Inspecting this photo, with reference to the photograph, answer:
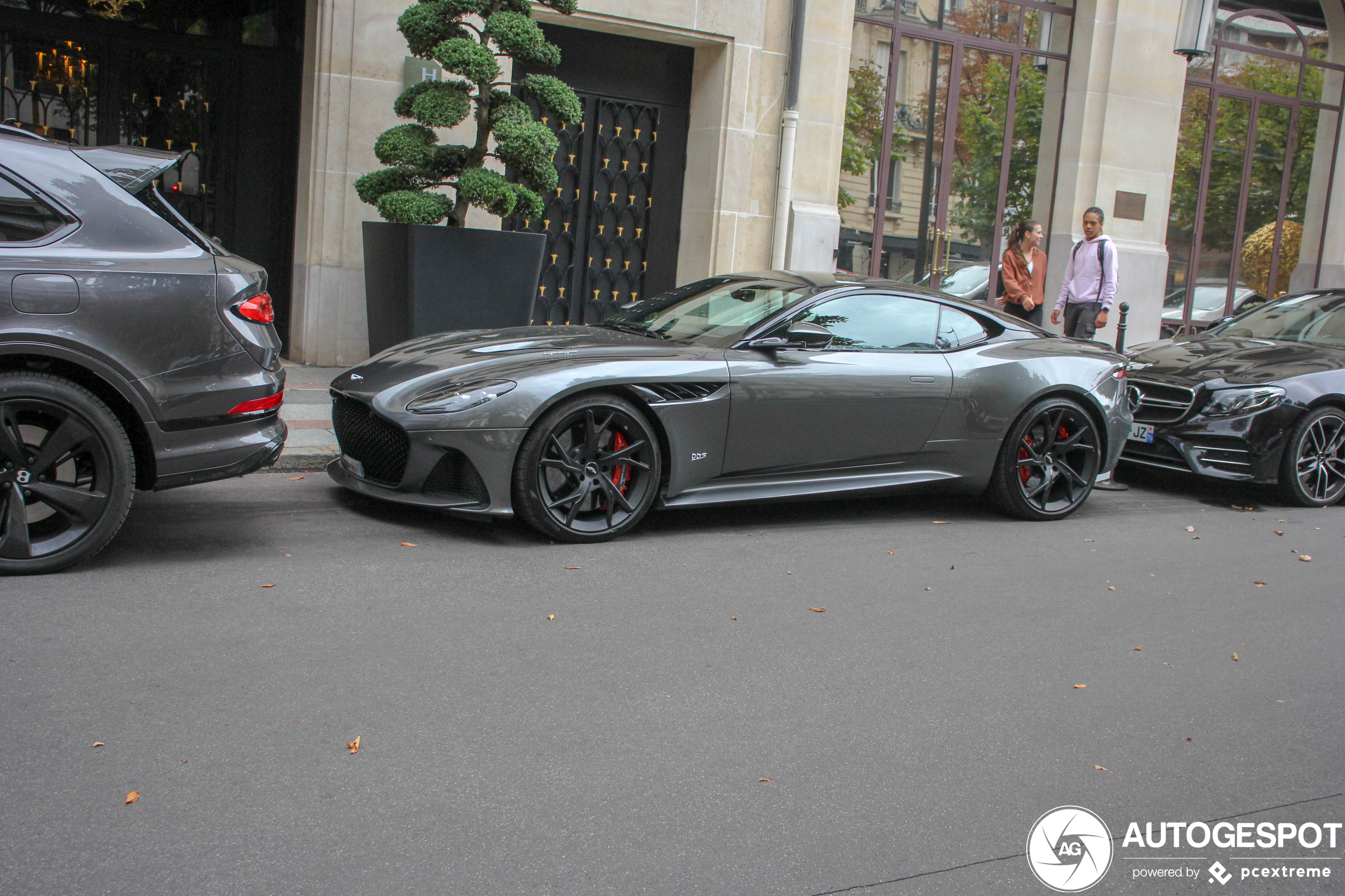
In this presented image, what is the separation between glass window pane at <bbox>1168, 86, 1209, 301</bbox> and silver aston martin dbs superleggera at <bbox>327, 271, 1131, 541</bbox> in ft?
32.2

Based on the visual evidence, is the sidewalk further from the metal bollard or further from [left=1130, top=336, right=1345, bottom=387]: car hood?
the metal bollard

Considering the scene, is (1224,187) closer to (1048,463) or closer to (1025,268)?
(1025,268)

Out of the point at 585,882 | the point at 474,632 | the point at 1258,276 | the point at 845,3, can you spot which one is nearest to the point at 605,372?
the point at 474,632

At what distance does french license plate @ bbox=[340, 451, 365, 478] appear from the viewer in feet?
19.2

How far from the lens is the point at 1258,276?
17422 mm

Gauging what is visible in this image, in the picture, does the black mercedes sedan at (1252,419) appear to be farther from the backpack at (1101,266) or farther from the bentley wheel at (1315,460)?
the backpack at (1101,266)

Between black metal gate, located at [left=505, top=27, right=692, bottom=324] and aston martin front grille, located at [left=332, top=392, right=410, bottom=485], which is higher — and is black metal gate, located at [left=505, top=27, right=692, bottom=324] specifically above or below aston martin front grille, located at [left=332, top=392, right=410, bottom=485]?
above

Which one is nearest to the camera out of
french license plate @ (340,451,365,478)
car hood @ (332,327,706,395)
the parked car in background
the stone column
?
car hood @ (332,327,706,395)

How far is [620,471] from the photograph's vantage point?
5906 millimetres

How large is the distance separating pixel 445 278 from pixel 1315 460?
6.46 m

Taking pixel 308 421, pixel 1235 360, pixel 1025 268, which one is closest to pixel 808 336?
pixel 308 421

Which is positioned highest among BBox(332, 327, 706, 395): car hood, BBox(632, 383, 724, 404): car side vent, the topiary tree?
the topiary tree

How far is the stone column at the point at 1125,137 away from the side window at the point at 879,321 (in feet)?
28.9

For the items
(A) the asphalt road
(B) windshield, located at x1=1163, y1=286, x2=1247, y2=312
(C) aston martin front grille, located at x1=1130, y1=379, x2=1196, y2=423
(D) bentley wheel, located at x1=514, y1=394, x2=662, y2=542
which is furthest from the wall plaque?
(D) bentley wheel, located at x1=514, y1=394, x2=662, y2=542
